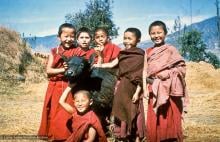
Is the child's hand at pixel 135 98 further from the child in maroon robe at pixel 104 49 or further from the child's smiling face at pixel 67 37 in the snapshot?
the child's smiling face at pixel 67 37

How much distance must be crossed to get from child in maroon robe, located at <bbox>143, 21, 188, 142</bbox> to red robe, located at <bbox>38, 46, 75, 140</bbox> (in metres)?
1.07

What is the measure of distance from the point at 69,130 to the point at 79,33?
1.32 meters

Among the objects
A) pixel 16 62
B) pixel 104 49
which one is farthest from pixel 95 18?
pixel 104 49

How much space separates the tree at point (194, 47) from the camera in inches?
1955

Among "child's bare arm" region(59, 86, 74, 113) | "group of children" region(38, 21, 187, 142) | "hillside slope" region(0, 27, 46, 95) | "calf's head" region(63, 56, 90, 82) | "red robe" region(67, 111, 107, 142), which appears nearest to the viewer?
"red robe" region(67, 111, 107, 142)

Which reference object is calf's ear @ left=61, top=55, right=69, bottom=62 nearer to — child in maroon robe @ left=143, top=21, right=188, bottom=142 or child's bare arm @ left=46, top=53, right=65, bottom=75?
child's bare arm @ left=46, top=53, right=65, bottom=75

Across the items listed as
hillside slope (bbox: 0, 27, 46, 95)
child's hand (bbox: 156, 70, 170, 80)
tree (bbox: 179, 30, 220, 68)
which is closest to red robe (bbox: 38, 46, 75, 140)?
child's hand (bbox: 156, 70, 170, 80)

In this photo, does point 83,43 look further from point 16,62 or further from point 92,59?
point 16,62

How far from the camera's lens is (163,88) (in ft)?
17.1

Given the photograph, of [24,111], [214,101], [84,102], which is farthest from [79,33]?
[214,101]

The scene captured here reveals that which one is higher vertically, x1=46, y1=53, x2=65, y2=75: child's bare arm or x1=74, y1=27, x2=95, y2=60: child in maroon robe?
x1=74, y1=27, x2=95, y2=60: child in maroon robe

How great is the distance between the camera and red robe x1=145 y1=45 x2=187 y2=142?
525 centimetres

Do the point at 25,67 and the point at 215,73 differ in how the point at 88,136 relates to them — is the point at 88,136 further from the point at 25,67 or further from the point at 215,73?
the point at 25,67

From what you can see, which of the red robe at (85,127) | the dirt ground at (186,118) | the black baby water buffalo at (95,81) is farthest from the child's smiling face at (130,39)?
the dirt ground at (186,118)
